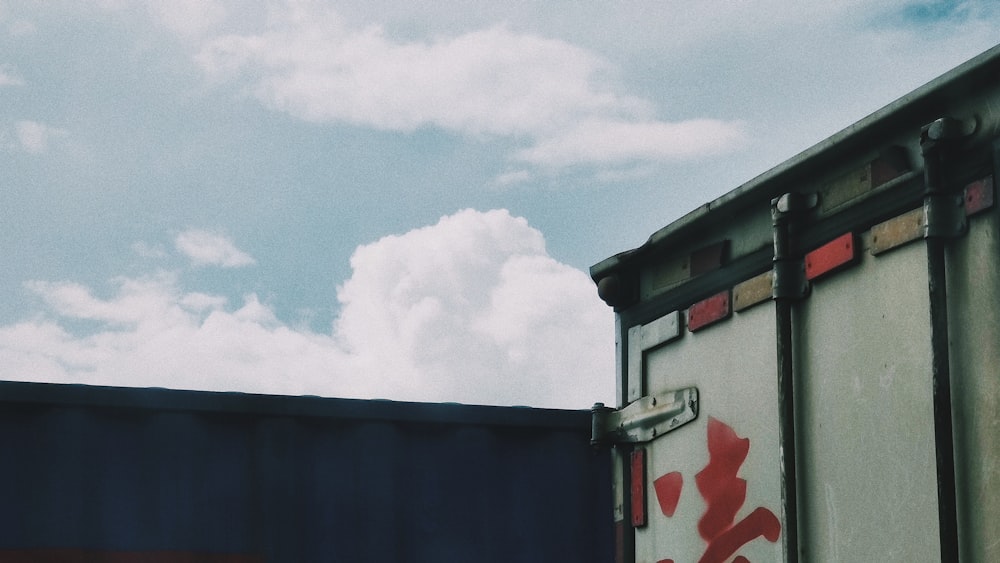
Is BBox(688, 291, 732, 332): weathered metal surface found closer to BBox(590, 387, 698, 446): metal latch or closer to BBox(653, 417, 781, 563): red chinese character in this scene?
BBox(590, 387, 698, 446): metal latch

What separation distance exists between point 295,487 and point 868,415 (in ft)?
8.63

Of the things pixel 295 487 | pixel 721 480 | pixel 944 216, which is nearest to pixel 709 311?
pixel 721 480

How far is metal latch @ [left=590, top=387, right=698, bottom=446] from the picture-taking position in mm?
4441

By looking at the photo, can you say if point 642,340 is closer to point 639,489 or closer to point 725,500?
point 639,489

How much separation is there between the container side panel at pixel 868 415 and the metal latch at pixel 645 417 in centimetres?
64

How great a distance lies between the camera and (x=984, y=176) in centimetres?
336

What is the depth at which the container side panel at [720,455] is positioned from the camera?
3998mm

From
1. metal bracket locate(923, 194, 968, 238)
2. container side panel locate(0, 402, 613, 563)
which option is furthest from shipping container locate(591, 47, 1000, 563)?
container side panel locate(0, 402, 613, 563)

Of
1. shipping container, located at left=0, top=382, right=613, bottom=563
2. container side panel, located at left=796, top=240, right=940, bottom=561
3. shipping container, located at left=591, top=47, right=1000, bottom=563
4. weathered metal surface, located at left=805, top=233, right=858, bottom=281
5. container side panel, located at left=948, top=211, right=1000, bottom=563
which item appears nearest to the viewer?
container side panel, located at left=948, top=211, right=1000, bottom=563

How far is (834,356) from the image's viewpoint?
3.79 meters

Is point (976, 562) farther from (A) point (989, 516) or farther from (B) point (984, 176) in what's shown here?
(B) point (984, 176)

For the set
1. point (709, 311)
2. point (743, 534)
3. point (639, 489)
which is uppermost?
point (709, 311)

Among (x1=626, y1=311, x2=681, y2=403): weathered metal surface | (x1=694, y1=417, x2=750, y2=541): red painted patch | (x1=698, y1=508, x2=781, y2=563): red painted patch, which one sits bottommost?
(x1=698, y1=508, x2=781, y2=563): red painted patch

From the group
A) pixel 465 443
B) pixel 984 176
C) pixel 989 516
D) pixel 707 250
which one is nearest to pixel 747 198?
pixel 707 250
